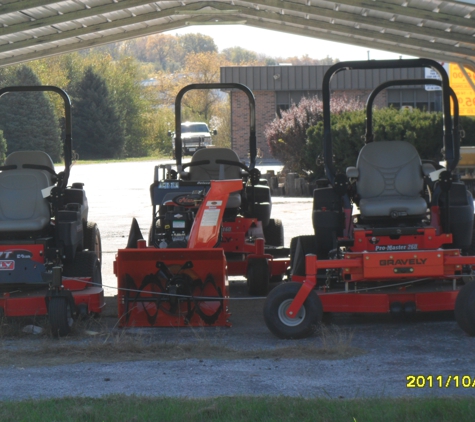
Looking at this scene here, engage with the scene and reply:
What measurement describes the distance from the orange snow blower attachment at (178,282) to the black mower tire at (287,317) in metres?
0.70

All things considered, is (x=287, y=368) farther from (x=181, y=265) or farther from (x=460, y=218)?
(x=460, y=218)

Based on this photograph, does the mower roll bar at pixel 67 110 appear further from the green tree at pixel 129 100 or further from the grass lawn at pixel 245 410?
the green tree at pixel 129 100

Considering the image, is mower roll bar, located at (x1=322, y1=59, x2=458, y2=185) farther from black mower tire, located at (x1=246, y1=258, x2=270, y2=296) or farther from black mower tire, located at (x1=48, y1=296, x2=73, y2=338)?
black mower tire, located at (x1=48, y1=296, x2=73, y2=338)

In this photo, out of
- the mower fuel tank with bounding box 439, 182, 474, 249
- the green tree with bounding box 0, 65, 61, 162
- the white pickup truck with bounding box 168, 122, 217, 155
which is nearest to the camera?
the mower fuel tank with bounding box 439, 182, 474, 249

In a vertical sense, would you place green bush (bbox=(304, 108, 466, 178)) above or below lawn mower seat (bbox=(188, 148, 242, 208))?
above

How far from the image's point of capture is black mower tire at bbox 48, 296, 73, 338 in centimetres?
791

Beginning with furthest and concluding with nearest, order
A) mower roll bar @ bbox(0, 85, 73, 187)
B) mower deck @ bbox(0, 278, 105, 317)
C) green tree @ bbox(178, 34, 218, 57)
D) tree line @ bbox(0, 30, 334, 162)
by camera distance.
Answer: green tree @ bbox(178, 34, 218, 57) → tree line @ bbox(0, 30, 334, 162) → mower roll bar @ bbox(0, 85, 73, 187) → mower deck @ bbox(0, 278, 105, 317)

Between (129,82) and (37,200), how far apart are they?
59870mm

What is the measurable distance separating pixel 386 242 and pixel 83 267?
3.01 m

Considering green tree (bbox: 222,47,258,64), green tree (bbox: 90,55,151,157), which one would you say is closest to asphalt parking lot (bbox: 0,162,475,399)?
green tree (bbox: 90,55,151,157)

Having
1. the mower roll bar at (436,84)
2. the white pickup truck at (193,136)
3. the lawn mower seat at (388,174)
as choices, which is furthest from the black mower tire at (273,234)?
the white pickup truck at (193,136)

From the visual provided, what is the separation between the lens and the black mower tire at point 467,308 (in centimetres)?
748

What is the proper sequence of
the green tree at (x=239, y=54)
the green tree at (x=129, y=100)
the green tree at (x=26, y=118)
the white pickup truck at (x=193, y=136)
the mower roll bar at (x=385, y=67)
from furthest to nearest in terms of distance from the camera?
the green tree at (x=239, y=54)
the green tree at (x=129, y=100)
the green tree at (x=26, y=118)
the white pickup truck at (x=193, y=136)
the mower roll bar at (x=385, y=67)

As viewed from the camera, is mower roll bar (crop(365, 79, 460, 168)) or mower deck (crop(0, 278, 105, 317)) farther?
mower roll bar (crop(365, 79, 460, 168))
